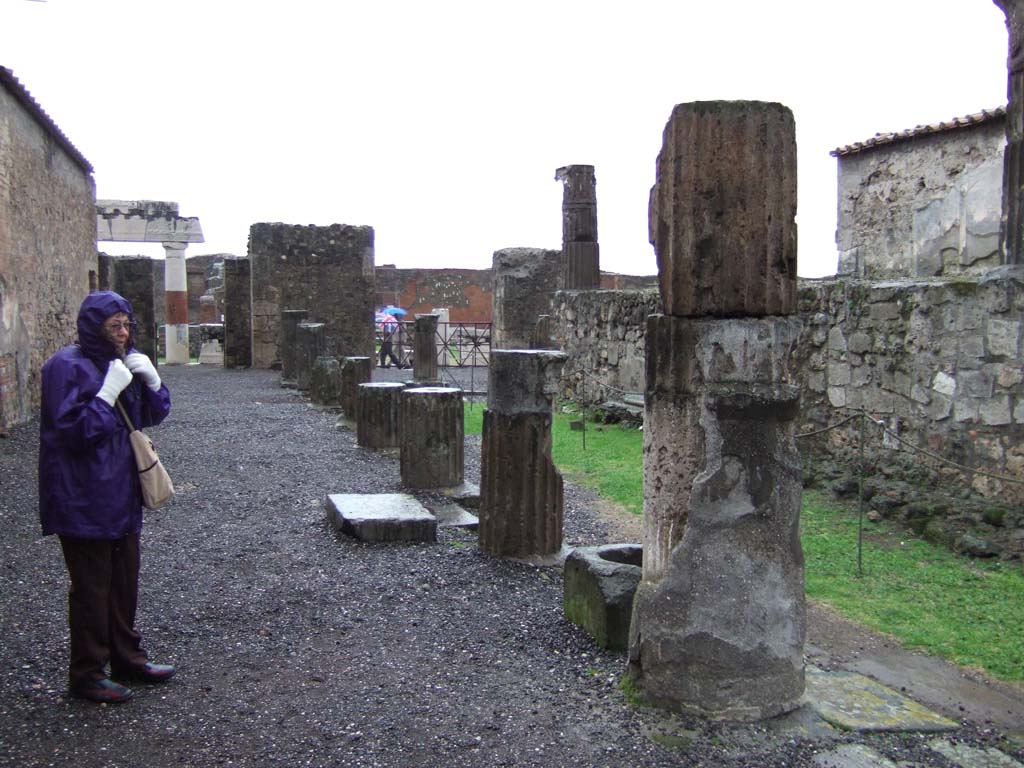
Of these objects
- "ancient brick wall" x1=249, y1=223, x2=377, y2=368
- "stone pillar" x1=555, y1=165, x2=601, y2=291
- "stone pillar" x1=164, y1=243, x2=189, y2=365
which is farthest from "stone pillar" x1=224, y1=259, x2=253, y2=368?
"stone pillar" x1=555, y1=165, x2=601, y2=291

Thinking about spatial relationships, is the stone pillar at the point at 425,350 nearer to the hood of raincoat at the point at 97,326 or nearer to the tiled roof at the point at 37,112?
the tiled roof at the point at 37,112

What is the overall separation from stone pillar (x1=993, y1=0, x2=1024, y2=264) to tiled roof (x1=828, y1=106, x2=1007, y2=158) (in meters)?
6.78

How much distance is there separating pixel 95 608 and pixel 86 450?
1.98 feet

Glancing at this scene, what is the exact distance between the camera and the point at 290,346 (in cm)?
2077

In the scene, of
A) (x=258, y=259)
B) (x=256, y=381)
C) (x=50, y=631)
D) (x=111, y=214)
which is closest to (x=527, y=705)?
(x=50, y=631)

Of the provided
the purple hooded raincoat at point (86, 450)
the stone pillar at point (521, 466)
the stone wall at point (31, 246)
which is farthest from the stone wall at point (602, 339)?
the purple hooded raincoat at point (86, 450)

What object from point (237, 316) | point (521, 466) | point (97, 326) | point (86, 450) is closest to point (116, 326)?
point (97, 326)

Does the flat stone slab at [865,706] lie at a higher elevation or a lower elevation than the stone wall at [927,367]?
lower

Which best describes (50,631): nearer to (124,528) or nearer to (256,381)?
(124,528)

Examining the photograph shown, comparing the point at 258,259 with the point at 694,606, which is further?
the point at 258,259

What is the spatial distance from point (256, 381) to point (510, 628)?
17167 mm

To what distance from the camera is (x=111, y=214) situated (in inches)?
1126

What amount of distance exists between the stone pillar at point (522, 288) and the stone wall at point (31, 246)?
8.33 m

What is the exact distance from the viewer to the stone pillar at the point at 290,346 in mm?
20578
